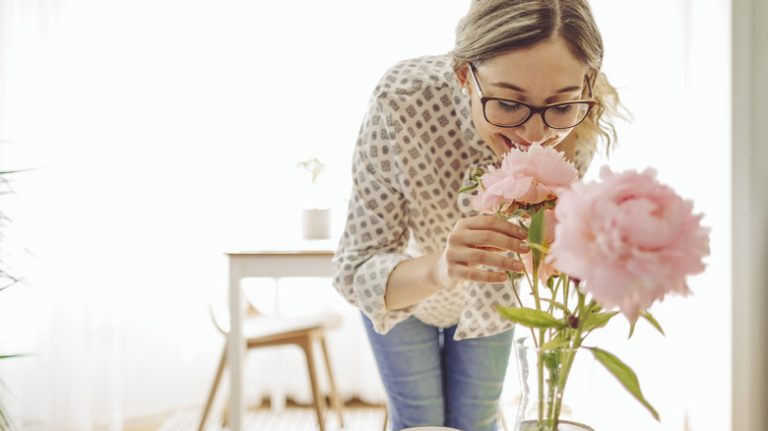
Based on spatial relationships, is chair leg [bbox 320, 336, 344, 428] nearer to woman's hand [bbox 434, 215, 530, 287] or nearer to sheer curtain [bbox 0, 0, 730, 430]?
sheer curtain [bbox 0, 0, 730, 430]

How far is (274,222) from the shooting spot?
2.77 metres

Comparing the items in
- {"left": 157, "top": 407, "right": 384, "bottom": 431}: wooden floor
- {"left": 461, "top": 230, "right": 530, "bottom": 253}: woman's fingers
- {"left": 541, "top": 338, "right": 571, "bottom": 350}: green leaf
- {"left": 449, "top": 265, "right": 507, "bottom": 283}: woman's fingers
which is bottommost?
{"left": 157, "top": 407, "right": 384, "bottom": 431}: wooden floor

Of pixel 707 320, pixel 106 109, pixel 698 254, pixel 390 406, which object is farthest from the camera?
pixel 106 109

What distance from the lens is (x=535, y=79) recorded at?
76cm

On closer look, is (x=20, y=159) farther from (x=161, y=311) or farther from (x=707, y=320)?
(x=707, y=320)

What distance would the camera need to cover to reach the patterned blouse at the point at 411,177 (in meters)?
0.98

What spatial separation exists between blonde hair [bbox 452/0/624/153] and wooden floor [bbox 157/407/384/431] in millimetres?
2064

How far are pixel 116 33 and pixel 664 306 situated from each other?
8.34 feet

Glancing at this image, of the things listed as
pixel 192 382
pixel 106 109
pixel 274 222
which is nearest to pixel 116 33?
pixel 106 109

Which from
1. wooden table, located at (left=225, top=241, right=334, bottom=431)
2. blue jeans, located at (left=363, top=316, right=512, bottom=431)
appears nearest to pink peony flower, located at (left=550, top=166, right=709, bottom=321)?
blue jeans, located at (left=363, top=316, right=512, bottom=431)

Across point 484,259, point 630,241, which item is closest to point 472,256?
point 484,259

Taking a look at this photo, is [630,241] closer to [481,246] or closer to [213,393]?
[481,246]

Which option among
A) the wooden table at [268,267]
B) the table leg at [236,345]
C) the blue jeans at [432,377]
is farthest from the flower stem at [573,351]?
the table leg at [236,345]

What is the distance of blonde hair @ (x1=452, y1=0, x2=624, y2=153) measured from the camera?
2.53 ft
